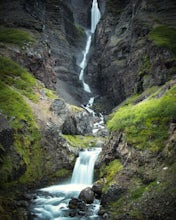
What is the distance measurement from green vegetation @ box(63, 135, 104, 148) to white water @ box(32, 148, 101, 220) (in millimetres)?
1831

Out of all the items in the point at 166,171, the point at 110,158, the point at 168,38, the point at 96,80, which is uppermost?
the point at 96,80

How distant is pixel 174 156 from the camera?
2041cm

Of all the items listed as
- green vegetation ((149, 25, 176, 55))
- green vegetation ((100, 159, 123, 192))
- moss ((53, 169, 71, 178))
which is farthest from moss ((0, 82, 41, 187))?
green vegetation ((149, 25, 176, 55))

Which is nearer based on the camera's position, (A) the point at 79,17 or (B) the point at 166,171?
(B) the point at 166,171

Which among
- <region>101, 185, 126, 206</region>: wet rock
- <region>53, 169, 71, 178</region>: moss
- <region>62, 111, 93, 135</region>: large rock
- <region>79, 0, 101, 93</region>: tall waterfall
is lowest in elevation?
<region>101, 185, 126, 206</region>: wet rock

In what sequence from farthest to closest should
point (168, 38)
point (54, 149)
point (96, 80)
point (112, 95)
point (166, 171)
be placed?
point (96, 80), point (112, 95), point (168, 38), point (54, 149), point (166, 171)

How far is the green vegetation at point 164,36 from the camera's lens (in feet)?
162

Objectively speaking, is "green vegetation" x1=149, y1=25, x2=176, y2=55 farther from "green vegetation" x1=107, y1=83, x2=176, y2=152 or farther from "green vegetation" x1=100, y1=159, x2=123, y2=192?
"green vegetation" x1=100, y1=159, x2=123, y2=192

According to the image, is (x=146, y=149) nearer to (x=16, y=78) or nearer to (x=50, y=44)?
(x=16, y=78)

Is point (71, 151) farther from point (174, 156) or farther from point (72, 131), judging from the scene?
point (174, 156)

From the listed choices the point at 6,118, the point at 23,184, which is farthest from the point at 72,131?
the point at 23,184

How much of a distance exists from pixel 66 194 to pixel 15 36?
38.5m

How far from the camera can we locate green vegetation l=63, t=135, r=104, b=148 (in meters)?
35.9

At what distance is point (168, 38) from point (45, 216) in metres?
42.9
